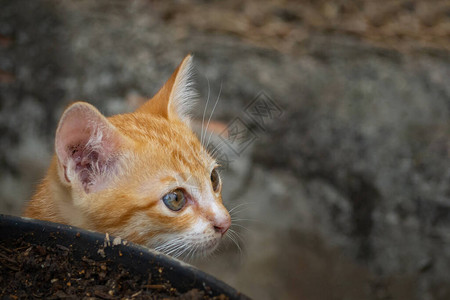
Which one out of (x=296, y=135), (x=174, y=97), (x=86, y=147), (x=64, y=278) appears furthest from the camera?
(x=296, y=135)

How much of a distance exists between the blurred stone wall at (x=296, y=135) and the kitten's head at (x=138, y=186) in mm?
1229

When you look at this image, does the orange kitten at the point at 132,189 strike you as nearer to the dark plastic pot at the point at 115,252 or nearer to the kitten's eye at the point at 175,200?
the kitten's eye at the point at 175,200

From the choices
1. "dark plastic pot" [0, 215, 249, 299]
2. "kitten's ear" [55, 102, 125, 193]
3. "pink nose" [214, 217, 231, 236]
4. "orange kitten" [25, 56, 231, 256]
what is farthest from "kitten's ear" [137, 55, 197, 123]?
"dark plastic pot" [0, 215, 249, 299]

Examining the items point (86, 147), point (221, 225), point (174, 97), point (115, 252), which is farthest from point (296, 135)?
point (115, 252)

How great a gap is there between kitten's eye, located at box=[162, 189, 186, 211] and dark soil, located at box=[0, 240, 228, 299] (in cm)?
47

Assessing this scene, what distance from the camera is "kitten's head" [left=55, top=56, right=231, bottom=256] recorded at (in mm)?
1445

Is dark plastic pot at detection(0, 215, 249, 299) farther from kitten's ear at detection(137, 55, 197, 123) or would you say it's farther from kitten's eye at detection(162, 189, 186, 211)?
kitten's ear at detection(137, 55, 197, 123)

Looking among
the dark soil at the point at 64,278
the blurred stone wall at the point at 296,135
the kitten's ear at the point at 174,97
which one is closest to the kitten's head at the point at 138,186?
the kitten's ear at the point at 174,97

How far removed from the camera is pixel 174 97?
193 cm

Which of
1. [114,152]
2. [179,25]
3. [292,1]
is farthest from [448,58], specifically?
[114,152]

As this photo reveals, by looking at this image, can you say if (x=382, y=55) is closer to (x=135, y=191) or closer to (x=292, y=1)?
(x=292, y=1)

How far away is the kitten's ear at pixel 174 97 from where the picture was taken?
1854mm

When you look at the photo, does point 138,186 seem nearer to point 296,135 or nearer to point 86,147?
point 86,147

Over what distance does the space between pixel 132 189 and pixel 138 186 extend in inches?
0.9
